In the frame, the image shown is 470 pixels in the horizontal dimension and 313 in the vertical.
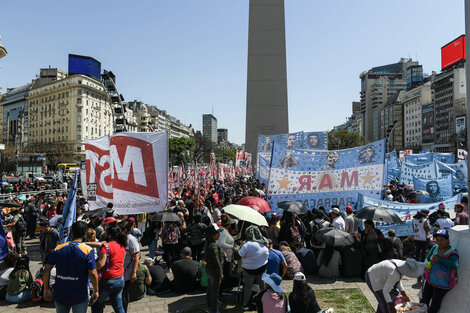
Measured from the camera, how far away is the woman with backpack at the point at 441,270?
3820 mm

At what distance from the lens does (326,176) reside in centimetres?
1041

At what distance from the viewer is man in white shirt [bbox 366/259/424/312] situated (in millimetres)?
4348

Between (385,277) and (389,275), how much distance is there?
0.25 ft

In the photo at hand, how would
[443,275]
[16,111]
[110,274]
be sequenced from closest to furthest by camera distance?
[443,275] < [110,274] < [16,111]

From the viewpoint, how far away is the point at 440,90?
9762cm

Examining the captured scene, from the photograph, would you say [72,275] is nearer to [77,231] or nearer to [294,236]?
[77,231]

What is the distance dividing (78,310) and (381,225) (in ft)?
23.6

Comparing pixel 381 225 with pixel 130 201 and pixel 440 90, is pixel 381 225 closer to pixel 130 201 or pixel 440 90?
pixel 130 201

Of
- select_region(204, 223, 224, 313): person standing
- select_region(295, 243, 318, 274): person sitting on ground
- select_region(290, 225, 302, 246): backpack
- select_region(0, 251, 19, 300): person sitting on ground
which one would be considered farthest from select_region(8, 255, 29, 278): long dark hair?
select_region(295, 243, 318, 274): person sitting on ground

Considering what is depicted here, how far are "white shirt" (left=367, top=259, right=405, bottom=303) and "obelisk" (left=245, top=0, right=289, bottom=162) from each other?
32.8 metres

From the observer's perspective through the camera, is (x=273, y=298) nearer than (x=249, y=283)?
Yes

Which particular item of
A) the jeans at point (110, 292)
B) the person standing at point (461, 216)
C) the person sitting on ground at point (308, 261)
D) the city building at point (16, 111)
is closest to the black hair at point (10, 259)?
the jeans at point (110, 292)

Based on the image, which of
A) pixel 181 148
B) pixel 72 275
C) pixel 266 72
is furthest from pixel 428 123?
pixel 72 275

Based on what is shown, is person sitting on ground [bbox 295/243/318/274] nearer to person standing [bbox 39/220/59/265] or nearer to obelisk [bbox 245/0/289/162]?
person standing [bbox 39/220/59/265]
